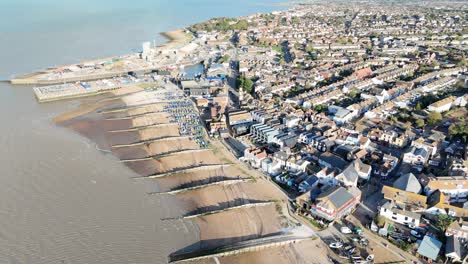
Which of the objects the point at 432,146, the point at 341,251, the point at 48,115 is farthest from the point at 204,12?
the point at 341,251

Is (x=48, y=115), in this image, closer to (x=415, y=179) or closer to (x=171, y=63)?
(x=171, y=63)

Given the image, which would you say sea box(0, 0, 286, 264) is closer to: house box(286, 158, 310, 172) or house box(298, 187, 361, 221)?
house box(298, 187, 361, 221)

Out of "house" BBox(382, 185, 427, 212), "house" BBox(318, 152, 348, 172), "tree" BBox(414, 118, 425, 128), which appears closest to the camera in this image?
"house" BBox(382, 185, 427, 212)

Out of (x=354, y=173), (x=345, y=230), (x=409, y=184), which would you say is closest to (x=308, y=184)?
(x=354, y=173)

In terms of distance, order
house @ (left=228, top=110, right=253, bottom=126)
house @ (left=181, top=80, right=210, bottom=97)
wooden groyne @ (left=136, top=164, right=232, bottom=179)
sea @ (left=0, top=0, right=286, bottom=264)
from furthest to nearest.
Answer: house @ (left=181, top=80, right=210, bottom=97)
house @ (left=228, top=110, right=253, bottom=126)
wooden groyne @ (left=136, top=164, right=232, bottom=179)
sea @ (left=0, top=0, right=286, bottom=264)

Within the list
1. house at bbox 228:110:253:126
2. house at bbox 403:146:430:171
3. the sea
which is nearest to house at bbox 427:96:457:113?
house at bbox 403:146:430:171

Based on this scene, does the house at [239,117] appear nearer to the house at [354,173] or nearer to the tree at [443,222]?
the house at [354,173]

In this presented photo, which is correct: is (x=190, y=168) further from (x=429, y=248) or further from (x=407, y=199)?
(x=429, y=248)
